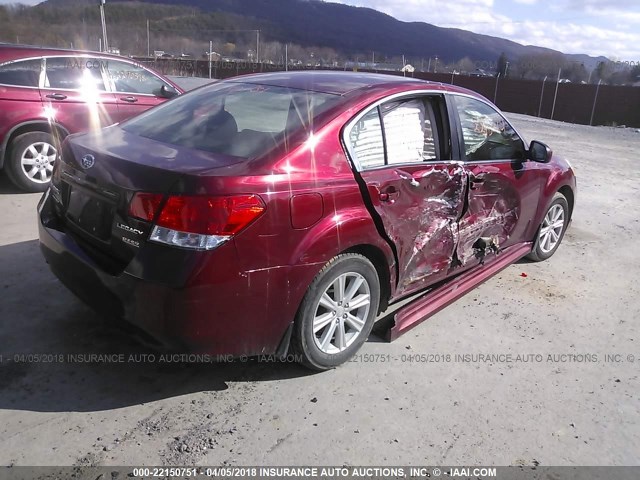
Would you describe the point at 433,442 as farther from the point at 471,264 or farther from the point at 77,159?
the point at 77,159

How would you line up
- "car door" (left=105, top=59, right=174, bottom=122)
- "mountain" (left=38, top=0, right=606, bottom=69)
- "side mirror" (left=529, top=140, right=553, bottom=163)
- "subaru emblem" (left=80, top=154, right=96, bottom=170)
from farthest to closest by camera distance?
"mountain" (left=38, top=0, right=606, bottom=69) → "car door" (left=105, top=59, right=174, bottom=122) → "side mirror" (left=529, top=140, right=553, bottom=163) → "subaru emblem" (left=80, top=154, right=96, bottom=170)

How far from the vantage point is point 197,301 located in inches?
100

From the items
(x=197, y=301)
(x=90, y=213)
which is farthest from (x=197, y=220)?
Result: (x=90, y=213)

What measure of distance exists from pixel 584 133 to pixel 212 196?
62.3 ft

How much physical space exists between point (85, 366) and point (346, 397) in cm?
151

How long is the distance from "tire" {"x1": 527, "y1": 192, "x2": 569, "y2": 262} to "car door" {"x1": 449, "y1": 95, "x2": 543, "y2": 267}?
43 cm

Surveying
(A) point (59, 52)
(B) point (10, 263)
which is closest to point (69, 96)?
(A) point (59, 52)

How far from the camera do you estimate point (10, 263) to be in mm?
4352

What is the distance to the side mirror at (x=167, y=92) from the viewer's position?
7336 millimetres

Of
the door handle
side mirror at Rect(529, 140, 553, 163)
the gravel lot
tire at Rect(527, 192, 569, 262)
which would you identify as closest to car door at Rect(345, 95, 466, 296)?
the door handle

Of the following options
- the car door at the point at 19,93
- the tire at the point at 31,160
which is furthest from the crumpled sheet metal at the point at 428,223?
the car door at the point at 19,93

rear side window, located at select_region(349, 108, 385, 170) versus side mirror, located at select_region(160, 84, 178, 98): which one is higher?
side mirror, located at select_region(160, 84, 178, 98)

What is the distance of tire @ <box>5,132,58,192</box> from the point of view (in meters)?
6.32

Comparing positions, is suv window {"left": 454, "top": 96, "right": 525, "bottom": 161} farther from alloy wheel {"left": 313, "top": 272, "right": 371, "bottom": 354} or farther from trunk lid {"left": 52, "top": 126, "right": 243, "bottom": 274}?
trunk lid {"left": 52, "top": 126, "right": 243, "bottom": 274}
